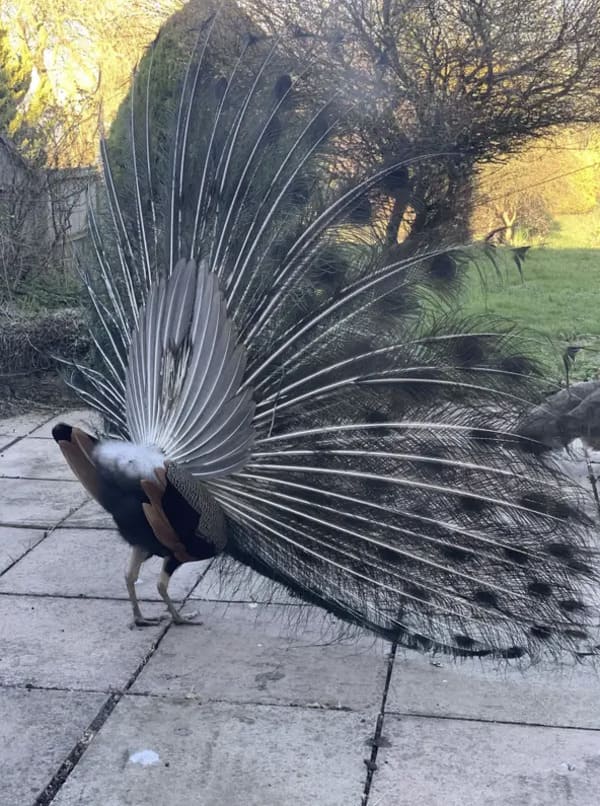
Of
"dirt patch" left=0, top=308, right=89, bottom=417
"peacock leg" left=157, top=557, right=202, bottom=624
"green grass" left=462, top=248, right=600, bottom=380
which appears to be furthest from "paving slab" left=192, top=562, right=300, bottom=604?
"green grass" left=462, top=248, right=600, bottom=380

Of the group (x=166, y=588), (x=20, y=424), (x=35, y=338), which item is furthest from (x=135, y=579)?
(x=35, y=338)

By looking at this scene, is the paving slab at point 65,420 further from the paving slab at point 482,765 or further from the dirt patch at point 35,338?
the paving slab at point 482,765

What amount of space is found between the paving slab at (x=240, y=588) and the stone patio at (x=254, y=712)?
12 millimetres

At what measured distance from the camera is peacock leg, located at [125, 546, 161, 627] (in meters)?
4.67

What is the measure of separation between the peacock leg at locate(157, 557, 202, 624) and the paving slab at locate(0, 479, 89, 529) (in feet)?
5.50

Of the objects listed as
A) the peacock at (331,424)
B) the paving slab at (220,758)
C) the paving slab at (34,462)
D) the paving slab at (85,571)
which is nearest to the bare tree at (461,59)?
the peacock at (331,424)

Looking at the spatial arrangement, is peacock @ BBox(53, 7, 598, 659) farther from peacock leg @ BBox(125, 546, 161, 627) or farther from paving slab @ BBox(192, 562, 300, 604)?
paving slab @ BBox(192, 562, 300, 604)

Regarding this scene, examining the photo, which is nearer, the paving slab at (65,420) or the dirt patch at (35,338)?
the paving slab at (65,420)

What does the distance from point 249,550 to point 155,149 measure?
2121 millimetres

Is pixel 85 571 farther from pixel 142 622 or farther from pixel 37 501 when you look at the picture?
pixel 37 501

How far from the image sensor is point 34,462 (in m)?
7.74

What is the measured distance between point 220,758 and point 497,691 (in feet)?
4.06

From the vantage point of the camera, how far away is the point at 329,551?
14.6 ft

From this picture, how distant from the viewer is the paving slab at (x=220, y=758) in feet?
12.0
